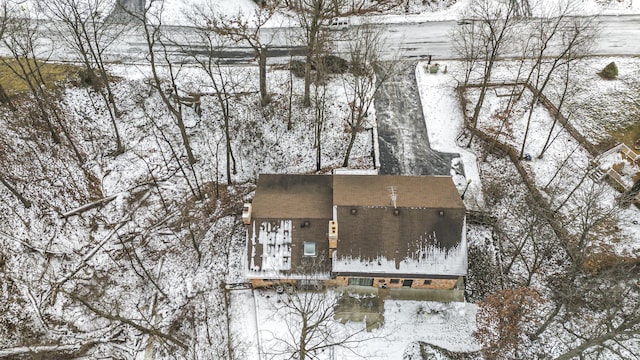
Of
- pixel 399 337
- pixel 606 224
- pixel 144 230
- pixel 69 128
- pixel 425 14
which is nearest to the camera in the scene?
pixel 399 337

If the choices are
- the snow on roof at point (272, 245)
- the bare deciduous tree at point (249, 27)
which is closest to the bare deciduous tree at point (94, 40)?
the bare deciduous tree at point (249, 27)

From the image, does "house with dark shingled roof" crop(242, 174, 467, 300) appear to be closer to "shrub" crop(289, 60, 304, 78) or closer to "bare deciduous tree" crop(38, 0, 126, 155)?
"shrub" crop(289, 60, 304, 78)

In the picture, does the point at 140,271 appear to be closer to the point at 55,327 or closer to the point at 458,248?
the point at 55,327

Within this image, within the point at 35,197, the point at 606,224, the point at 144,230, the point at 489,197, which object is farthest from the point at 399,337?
the point at 35,197

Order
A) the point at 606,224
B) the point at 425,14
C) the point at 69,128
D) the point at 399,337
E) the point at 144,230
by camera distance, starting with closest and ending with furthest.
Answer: the point at 399,337
the point at 606,224
the point at 144,230
the point at 69,128
the point at 425,14

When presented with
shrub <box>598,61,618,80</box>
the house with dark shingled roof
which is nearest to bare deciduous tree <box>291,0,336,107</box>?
A: the house with dark shingled roof

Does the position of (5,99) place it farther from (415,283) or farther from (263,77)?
(415,283)

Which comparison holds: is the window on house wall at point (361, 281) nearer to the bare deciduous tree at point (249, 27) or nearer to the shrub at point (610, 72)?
the bare deciduous tree at point (249, 27)
